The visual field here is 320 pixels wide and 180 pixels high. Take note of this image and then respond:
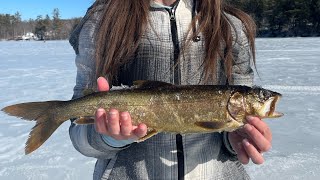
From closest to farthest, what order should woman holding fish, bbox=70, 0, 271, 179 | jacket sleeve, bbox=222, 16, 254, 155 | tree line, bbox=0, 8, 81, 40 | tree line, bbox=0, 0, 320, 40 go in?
woman holding fish, bbox=70, 0, 271, 179, jacket sleeve, bbox=222, 16, 254, 155, tree line, bbox=0, 0, 320, 40, tree line, bbox=0, 8, 81, 40

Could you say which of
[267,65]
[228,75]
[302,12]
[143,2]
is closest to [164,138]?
[228,75]

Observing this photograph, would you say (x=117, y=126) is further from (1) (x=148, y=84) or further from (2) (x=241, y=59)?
(2) (x=241, y=59)

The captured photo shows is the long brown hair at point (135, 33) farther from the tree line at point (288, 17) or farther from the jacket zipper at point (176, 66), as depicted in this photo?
the tree line at point (288, 17)

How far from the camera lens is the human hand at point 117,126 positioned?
1.42 m

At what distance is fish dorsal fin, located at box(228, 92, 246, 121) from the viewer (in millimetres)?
1532

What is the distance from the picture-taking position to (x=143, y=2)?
1.79 meters

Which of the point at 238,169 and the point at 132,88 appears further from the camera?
the point at 238,169

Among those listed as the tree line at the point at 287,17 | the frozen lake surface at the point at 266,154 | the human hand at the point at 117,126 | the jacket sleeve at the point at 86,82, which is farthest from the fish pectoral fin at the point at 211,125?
the tree line at the point at 287,17

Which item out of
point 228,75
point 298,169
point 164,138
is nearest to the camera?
point 164,138

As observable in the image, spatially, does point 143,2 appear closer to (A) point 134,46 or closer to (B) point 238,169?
(A) point 134,46

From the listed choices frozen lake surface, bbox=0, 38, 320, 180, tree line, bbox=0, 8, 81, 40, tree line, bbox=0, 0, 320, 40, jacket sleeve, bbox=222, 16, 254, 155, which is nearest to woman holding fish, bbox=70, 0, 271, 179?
jacket sleeve, bbox=222, 16, 254, 155

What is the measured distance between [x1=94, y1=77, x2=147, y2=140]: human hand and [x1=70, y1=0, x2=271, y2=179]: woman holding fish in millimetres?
72

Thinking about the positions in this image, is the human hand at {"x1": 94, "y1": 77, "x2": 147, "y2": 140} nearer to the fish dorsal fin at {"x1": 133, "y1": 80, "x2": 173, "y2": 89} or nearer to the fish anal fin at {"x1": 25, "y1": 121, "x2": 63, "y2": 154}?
the fish dorsal fin at {"x1": 133, "y1": 80, "x2": 173, "y2": 89}

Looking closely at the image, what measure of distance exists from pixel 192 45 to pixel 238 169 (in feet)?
1.86
